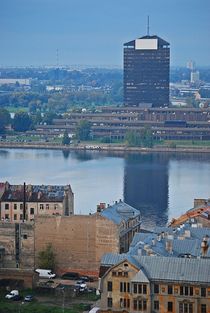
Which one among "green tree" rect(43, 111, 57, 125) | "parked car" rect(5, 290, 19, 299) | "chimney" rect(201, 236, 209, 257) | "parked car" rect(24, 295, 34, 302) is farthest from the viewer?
"green tree" rect(43, 111, 57, 125)

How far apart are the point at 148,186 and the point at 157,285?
14.0m

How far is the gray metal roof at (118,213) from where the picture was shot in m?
A: 16.1

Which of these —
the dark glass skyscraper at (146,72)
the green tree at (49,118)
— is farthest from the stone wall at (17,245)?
the dark glass skyscraper at (146,72)

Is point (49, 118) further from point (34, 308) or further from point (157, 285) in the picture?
point (157, 285)

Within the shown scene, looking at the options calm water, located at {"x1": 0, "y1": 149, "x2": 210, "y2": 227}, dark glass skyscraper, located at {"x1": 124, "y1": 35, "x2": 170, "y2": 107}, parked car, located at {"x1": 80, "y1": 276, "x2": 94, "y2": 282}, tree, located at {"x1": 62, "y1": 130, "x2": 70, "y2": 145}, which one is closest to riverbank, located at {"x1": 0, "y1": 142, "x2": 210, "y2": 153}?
tree, located at {"x1": 62, "y1": 130, "x2": 70, "y2": 145}

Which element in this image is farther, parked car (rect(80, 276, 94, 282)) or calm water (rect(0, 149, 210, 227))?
calm water (rect(0, 149, 210, 227))

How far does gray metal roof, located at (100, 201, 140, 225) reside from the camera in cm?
1606

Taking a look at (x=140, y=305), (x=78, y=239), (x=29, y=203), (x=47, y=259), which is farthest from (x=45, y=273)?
(x=140, y=305)

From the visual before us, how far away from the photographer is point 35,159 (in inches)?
1346

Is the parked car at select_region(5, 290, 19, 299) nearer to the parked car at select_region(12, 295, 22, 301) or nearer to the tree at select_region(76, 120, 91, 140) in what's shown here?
the parked car at select_region(12, 295, 22, 301)

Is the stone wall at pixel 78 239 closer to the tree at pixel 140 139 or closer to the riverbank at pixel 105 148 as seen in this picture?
the riverbank at pixel 105 148

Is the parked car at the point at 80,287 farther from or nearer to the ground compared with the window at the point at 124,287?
nearer to the ground

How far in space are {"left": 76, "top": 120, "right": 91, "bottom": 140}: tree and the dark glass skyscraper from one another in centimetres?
785

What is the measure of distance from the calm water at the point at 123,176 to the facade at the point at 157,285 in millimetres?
6917
